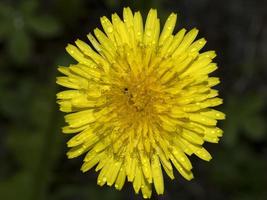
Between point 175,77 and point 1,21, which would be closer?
point 175,77

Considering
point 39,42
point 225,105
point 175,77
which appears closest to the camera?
point 175,77

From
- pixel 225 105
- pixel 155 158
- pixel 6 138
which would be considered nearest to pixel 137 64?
pixel 155 158

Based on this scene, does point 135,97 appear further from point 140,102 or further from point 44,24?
point 44,24

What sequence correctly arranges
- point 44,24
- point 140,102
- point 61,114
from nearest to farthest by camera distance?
point 140,102 < point 61,114 < point 44,24

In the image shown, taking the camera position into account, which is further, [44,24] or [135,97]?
[44,24]

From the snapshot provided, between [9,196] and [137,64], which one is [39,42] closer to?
[9,196]

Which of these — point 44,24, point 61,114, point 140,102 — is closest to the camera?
point 140,102

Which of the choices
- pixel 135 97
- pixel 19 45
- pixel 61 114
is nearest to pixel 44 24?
pixel 19 45
